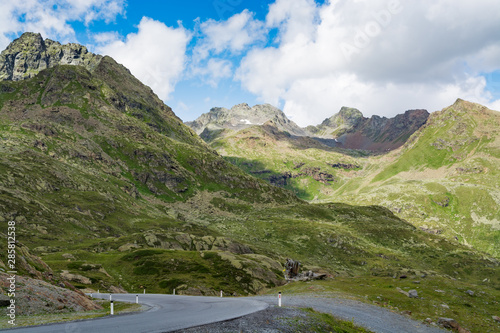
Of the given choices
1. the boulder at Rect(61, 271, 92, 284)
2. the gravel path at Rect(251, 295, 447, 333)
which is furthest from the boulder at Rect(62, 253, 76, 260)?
the gravel path at Rect(251, 295, 447, 333)

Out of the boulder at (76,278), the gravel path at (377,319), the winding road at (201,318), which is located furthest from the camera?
the boulder at (76,278)

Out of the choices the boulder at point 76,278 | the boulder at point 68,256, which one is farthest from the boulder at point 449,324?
the boulder at point 68,256

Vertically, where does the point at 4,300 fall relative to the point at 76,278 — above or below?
above

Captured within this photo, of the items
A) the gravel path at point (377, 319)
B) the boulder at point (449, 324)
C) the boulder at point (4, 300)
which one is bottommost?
the boulder at point (449, 324)

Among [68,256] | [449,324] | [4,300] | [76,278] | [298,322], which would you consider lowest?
[449,324]

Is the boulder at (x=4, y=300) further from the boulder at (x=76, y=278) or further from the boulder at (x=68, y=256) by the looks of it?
the boulder at (x=68, y=256)

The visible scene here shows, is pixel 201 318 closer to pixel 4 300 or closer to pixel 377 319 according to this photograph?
pixel 4 300

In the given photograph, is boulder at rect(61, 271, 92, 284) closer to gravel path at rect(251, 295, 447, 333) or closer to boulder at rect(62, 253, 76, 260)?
boulder at rect(62, 253, 76, 260)

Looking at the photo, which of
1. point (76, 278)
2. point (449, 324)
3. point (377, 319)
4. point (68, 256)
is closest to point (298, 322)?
point (377, 319)

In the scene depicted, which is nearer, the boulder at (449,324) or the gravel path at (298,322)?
the gravel path at (298,322)

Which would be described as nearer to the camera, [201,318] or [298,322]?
[298,322]

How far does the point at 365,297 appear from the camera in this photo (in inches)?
1796

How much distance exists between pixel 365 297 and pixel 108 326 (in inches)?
1628

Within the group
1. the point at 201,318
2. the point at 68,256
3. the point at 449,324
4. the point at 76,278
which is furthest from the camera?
the point at 68,256
